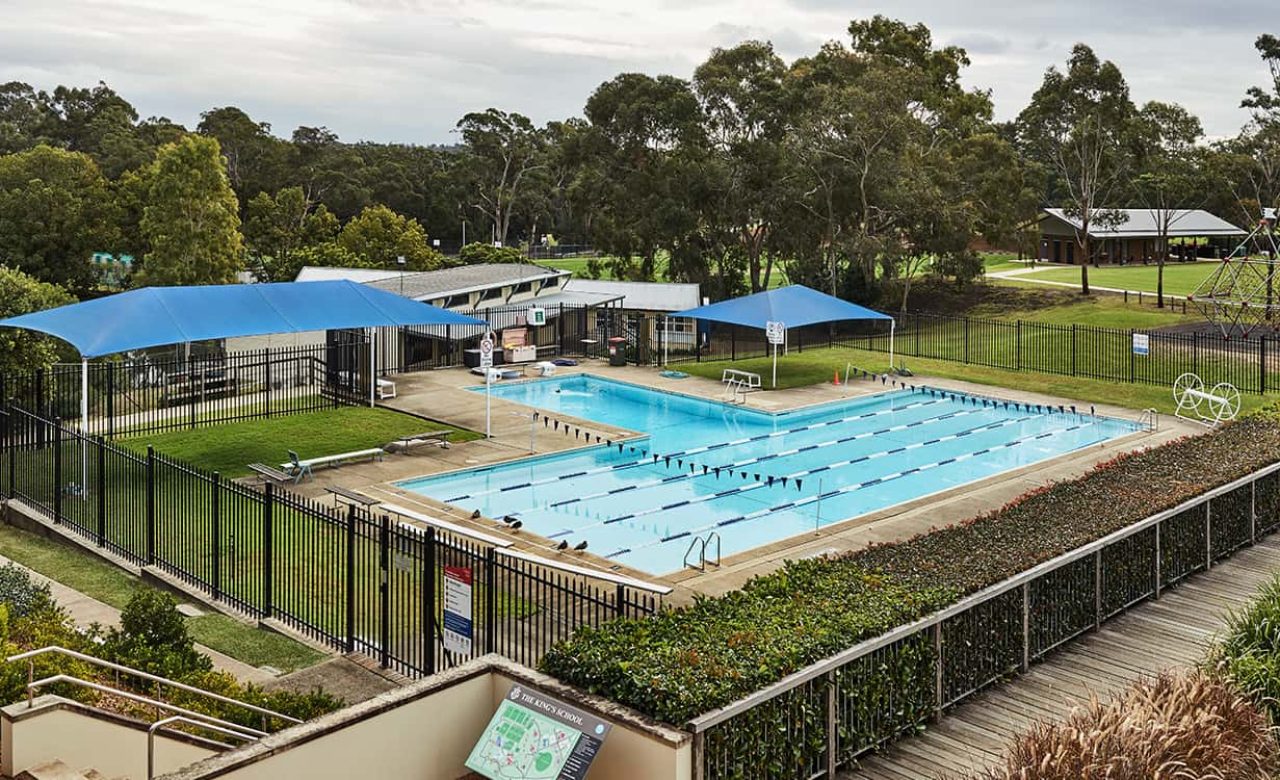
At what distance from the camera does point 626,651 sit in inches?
375

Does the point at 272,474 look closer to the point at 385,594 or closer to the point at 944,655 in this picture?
the point at 385,594

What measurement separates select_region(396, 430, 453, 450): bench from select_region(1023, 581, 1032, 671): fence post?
53.3 feet

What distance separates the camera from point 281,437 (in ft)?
87.4

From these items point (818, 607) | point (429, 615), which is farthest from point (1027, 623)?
point (429, 615)

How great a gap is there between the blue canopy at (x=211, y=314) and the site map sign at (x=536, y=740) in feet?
52.5

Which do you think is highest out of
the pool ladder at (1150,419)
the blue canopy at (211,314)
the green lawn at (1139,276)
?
the green lawn at (1139,276)

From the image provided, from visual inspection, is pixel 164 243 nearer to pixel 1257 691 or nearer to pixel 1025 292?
pixel 1025 292

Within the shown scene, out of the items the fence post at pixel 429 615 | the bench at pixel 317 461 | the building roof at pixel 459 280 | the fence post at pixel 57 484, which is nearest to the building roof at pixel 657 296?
the building roof at pixel 459 280

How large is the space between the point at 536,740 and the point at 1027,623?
5467 millimetres

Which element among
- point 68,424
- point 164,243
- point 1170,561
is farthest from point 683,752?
point 164,243

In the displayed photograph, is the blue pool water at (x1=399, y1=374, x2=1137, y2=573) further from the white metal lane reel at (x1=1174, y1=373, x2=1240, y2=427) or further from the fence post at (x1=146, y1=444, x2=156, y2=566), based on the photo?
the fence post at (x1=146, y1=444, x2=156, y2=566)

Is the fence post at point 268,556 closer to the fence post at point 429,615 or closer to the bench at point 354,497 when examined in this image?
the fence post at point 429,615

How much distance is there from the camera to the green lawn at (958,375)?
32906 millimetres

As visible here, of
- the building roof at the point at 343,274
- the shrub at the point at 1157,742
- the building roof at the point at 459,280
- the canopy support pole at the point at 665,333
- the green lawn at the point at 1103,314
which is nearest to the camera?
the shrub at the point at 1157,742
